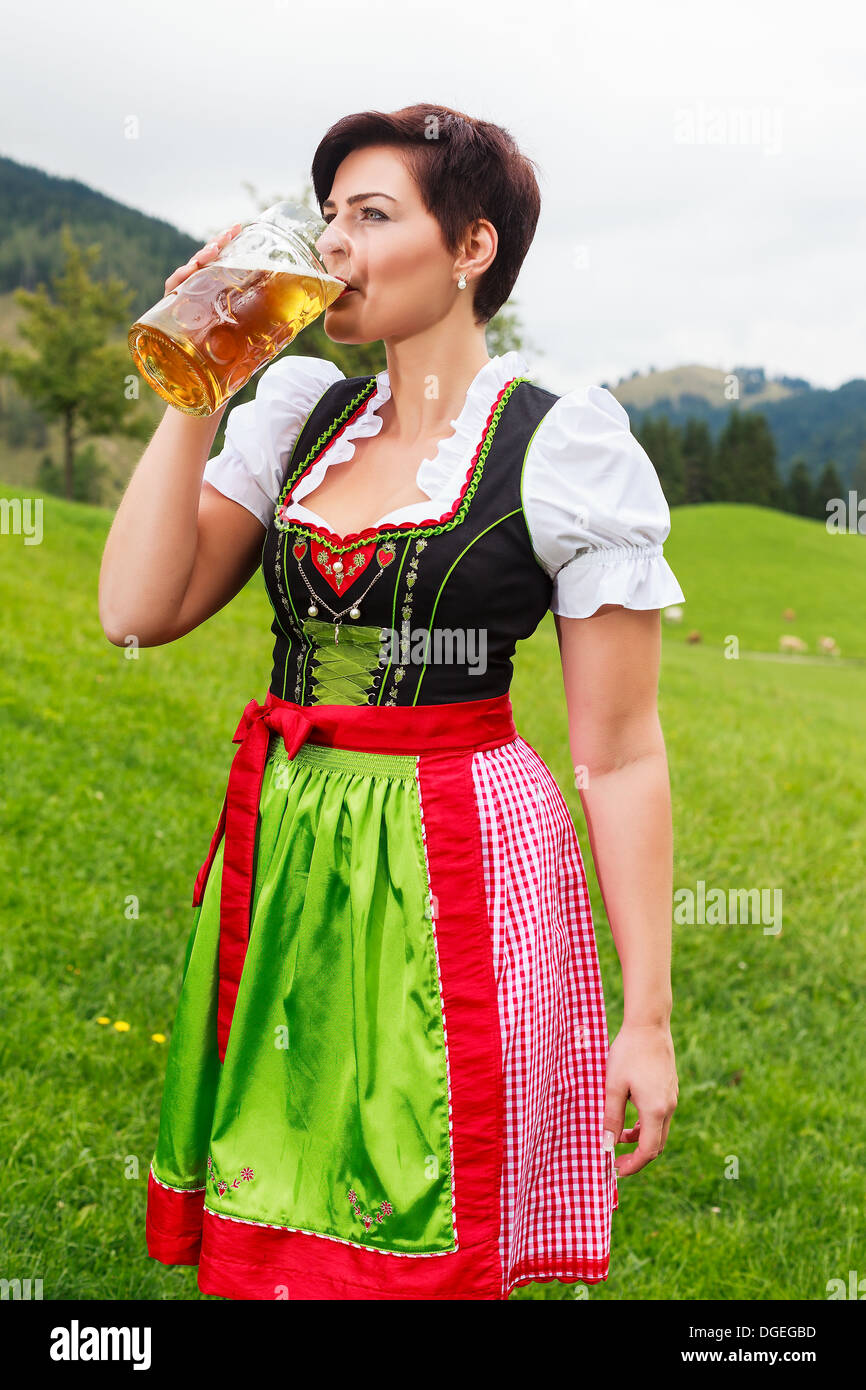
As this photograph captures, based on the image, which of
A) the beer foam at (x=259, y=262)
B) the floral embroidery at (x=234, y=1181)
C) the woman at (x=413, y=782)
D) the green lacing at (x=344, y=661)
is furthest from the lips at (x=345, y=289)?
the floral embroidery at (x=234, y=1181)

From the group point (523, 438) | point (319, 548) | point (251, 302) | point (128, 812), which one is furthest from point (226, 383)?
point (128, 812)

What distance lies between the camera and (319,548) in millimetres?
1780

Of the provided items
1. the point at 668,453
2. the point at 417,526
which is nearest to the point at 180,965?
the point at 417,526

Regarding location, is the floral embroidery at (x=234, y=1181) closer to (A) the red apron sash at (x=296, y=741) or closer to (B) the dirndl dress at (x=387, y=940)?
(B) the dirndl dress at (x=387, y=940)

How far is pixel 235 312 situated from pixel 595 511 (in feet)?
1.90

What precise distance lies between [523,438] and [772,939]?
4.14 metres

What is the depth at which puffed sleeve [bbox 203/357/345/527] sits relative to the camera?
1.92 metres

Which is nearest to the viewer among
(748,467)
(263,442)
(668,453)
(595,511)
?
(595,511)

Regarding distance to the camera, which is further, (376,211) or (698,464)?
(698,464)

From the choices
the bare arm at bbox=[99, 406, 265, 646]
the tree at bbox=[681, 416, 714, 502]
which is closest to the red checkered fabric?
the bare arm at bbox=[99, 406, 265, 646]

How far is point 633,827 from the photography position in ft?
5.87

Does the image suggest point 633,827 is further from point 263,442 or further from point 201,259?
point 201,259
